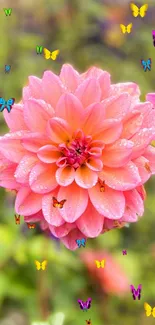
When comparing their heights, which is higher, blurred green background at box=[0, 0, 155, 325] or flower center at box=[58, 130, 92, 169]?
flower center at box=[58, 130, 92, 169]

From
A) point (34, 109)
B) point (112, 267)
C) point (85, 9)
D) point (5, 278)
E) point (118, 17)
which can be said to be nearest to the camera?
point (34, 109)

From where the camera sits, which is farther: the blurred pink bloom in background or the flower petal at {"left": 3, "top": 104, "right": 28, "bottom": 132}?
the blurred pink bloom in background

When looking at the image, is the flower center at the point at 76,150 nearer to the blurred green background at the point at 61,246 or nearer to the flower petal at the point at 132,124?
the flower petal at the point at 132,124

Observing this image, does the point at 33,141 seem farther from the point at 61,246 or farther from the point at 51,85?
the point at 61,246

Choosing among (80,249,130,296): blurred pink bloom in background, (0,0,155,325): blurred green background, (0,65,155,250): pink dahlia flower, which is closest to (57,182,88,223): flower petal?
(0,65,155,250): pink dahlia flower

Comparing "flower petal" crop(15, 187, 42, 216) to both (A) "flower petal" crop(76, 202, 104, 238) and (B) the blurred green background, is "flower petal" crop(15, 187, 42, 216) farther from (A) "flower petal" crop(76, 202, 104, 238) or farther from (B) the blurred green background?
(B) the blurred green background

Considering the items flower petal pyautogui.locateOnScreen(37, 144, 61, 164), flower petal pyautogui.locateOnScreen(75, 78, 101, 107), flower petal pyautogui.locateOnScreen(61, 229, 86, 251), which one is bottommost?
flower petal pyautogui.locateOnScreen(61, 229, 86, 251)

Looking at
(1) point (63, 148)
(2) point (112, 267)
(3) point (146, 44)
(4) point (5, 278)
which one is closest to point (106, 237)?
(2) point (112, 267)

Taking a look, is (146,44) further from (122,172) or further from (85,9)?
(122,172)
